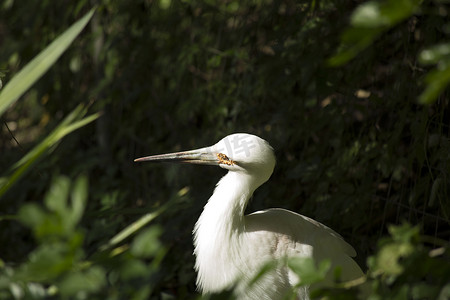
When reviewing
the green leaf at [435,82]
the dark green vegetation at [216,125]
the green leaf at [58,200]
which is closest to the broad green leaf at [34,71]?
the dark green vegetation at [216,125]

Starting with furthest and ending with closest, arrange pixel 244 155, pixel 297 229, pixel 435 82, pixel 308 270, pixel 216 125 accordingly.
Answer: pixel 216 125
pixel 297 229
pixel 244 155
pixel 308 270
pixel 435 82

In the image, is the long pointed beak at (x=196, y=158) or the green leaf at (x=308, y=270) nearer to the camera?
the green leaf at (x=308, y=270)

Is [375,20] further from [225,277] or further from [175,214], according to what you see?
[175,214]

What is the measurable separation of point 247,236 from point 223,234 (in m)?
0.09

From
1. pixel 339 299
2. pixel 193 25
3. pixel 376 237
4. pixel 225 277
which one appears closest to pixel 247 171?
pixel 225 277

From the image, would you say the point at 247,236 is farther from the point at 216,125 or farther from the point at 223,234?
the point at 216,125

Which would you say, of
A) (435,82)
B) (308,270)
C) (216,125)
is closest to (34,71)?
(308,270)

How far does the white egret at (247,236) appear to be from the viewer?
202 cm

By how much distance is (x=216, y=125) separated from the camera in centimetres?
322

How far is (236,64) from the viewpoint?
3219 mm

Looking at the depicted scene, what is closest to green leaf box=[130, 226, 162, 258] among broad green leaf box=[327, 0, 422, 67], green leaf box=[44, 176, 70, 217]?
green leaf box=[44, 176, 70, 217]

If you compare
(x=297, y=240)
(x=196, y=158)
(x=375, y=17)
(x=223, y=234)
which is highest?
(x=375, y=17)

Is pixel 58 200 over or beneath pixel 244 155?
over

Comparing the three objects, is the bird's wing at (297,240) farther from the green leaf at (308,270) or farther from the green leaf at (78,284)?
the green leaf at (78,284)
